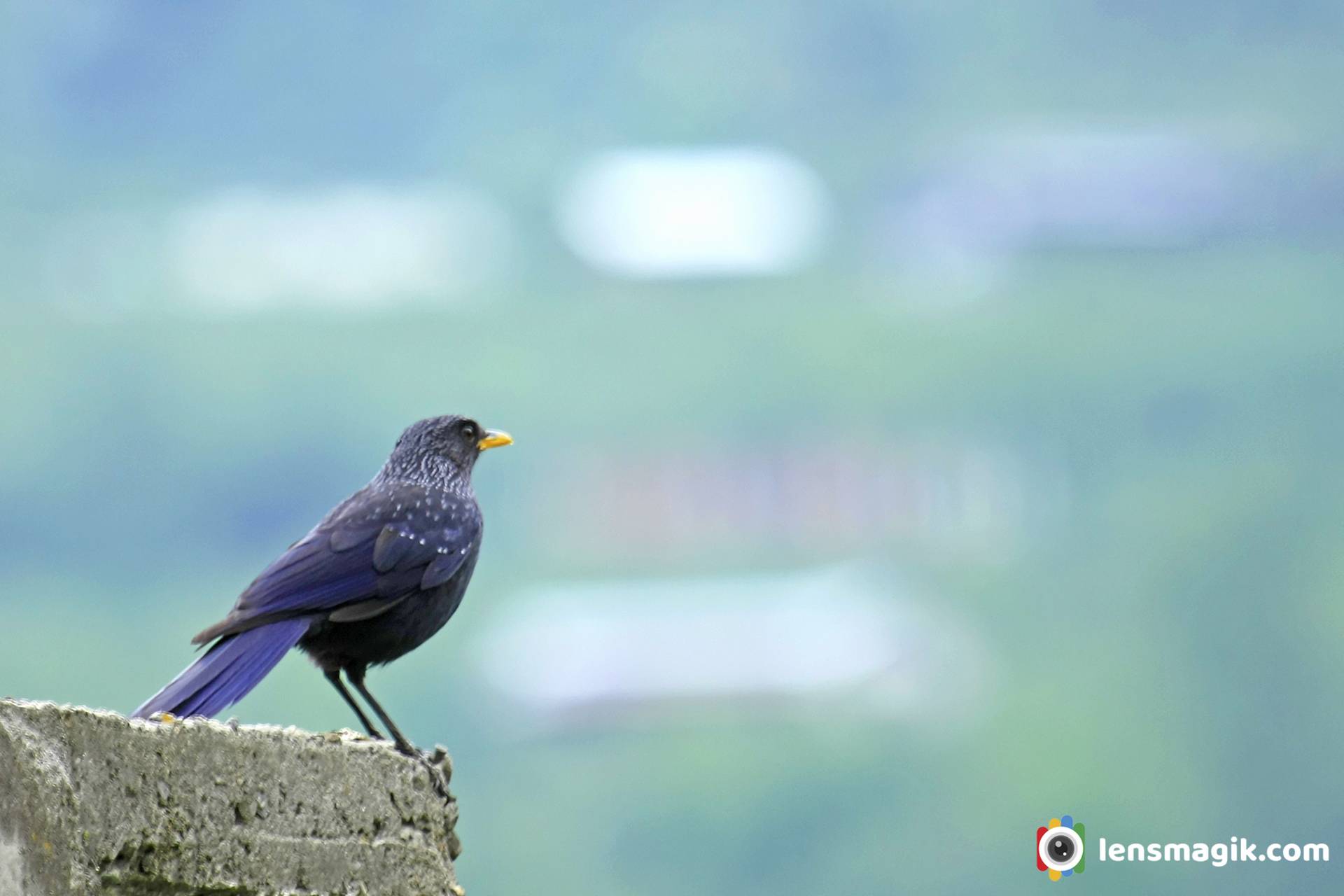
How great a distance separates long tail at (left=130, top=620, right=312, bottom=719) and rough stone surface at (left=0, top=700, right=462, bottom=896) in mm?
398

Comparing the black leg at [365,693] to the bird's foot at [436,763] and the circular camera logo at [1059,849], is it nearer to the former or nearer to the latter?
the bird's foot at [436,763]

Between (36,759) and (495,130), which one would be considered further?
(495,130)

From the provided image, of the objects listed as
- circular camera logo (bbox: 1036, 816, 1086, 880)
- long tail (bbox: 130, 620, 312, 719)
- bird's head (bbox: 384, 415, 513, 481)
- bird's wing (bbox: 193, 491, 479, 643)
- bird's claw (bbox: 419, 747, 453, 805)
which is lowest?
circular camera logo (bbox: 1036, 816, 1086, 880)

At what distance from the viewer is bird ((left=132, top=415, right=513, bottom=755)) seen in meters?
5.45

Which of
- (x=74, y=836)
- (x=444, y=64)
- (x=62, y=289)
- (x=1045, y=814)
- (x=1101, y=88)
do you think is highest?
(x=444, y=64)

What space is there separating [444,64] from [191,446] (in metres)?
25.1

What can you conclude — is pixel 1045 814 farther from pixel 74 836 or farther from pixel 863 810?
pixel 74 836

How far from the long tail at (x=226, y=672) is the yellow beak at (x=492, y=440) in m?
1.96

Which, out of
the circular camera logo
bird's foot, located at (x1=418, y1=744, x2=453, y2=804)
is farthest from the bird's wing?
the circular camera logo

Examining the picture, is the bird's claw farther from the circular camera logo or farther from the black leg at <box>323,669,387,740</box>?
the circular camera logo

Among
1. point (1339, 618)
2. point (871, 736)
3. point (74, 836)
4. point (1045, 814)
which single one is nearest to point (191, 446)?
point (871, 736)

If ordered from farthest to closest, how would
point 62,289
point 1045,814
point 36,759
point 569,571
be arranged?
point 62,289 → point 569,571 → point 1045,814 → point 36,759

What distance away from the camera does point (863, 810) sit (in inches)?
1523

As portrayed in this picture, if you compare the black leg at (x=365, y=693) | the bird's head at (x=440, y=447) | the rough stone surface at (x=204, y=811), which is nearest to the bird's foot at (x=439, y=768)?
the rough stone surface at (x=204, y=811)
